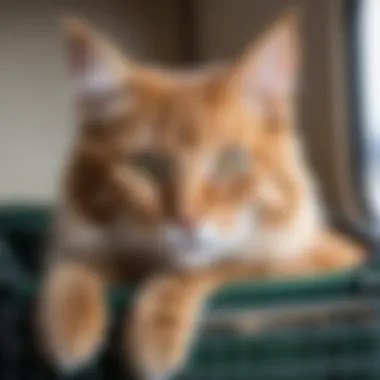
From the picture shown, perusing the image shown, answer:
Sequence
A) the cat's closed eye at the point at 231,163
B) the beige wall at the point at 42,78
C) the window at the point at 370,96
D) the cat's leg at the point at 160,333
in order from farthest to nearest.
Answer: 1. the beige wall at the point at 42,78
2. the window at the point at 370,96
3. the cat's closed eye at the point at 231,163
4. the cat's leg at the point at 160,333

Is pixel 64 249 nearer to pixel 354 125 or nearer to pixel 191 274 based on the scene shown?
pixel 191 274

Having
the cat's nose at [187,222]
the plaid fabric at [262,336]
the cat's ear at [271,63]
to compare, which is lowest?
the plaid fabric at [262,336]

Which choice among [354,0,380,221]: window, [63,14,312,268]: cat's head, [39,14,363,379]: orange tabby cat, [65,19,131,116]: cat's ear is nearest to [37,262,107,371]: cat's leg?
[39,14,363,379]: orange tabby cat

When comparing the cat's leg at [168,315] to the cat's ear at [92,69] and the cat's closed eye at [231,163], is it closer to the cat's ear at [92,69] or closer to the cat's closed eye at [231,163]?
the cat's closed eye at [231,163]

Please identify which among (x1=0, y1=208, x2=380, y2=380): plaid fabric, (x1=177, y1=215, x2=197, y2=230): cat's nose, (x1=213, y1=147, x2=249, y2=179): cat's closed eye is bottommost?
(x1=0, y1=208, x2=380, y2=380): plaid fabric

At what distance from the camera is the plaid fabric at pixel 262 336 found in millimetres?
812

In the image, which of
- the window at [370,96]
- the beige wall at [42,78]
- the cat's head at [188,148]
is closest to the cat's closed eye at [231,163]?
the cat's head at [188,148]

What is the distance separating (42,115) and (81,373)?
1.00 metres

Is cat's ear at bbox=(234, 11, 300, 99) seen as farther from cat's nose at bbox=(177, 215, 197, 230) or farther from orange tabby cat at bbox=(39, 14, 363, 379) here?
cat's nose at bbox=(177, 215, 197, 230)

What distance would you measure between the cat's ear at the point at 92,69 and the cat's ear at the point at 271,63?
0.13 meters

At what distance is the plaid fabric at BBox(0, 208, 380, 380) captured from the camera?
812 millimetres

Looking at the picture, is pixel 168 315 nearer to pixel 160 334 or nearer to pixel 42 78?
pixel 160 334

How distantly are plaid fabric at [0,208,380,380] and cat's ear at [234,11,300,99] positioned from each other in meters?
0.23

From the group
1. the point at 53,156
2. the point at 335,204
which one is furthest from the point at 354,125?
the point at 53,156
